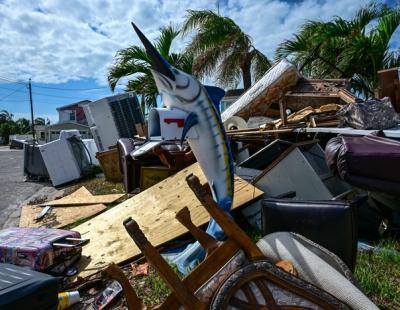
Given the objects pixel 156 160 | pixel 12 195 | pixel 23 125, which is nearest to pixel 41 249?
pixel 156 160

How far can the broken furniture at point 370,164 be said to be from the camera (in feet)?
8.50

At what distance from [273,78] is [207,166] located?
3.82 metres

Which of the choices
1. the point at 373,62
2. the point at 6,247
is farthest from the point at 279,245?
the point at 373,62

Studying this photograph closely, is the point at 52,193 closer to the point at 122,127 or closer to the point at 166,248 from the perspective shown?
the point at 122,127

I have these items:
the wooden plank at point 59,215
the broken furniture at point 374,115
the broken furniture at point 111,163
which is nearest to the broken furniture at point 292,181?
the broken furniture at point 374,115

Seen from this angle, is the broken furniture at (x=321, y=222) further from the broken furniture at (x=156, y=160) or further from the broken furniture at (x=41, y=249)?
the broken furniture at (x=156, y=160)

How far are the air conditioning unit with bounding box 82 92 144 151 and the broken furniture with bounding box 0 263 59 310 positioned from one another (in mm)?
7038

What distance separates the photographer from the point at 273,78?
570cm

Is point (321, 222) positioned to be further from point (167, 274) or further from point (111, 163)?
point (111, 163)

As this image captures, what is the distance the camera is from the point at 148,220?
365 cm

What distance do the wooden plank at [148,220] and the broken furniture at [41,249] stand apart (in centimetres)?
20

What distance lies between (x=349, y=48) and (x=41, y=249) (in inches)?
263

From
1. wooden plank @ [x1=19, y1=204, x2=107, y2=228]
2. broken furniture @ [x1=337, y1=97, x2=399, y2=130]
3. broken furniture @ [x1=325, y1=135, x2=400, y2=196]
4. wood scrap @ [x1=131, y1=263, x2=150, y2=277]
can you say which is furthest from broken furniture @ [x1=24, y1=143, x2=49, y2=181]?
broken furniture @ [x1=325, y1=135, x2=400, y2=196]

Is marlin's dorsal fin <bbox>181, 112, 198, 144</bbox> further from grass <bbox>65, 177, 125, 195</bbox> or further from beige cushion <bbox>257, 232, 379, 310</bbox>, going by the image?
grass <bbox>65, 177, 125, 195</bbox>
